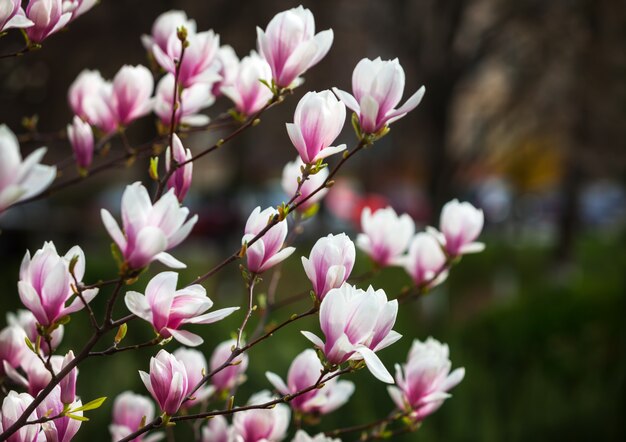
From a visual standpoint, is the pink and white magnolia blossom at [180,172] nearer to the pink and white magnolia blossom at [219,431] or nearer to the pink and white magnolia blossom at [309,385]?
the pink and white magnolia blossom at [309,385]

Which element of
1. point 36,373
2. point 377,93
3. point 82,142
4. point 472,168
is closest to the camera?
point 377,93

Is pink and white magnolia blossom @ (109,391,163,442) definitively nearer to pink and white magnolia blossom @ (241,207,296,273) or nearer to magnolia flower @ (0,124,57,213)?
pink and white magnolia blossom @ (241,207,296,273)

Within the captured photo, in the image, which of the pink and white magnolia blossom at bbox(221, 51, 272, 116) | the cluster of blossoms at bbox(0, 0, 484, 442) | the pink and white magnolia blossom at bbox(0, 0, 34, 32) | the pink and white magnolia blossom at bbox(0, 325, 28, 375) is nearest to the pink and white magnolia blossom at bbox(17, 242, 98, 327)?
the cluster of blossoms at bbox(0, 0, 484, 442)

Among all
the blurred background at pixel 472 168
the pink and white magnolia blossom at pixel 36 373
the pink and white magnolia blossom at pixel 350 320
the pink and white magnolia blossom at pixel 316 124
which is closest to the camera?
the pink and white magnolia blossom at pixel 350 320

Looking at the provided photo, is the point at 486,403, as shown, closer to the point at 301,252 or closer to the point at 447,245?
the point at 447,245

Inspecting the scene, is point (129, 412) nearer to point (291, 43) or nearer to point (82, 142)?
point (82, 142)

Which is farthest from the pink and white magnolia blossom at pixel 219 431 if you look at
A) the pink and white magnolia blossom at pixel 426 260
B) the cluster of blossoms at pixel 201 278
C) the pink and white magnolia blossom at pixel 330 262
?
the pink and white magnolia blossom at pixel 426 260

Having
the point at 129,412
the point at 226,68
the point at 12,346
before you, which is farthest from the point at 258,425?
the point at 226,68
